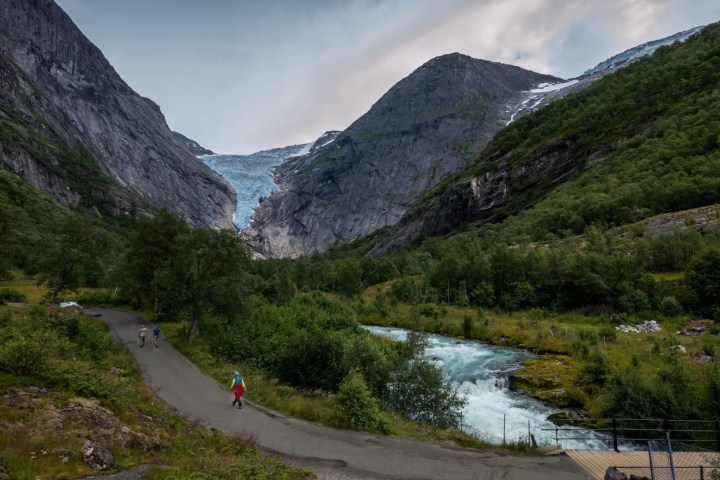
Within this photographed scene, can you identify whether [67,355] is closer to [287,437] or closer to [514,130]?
[287,437]

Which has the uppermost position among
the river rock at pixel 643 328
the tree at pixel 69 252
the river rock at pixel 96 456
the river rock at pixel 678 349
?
the tree at pixel 69 252

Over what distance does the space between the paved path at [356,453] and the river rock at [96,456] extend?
Answer: 16.0 feet

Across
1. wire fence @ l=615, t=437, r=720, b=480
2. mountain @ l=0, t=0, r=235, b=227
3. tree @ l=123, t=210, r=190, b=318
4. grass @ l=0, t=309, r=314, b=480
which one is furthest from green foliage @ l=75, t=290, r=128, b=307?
mountain @ l=0, t=0, r=235, b=227

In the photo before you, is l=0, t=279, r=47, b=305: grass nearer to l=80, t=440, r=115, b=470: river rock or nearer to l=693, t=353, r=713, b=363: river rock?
l=80, t=440, r=115, b=470: river rock

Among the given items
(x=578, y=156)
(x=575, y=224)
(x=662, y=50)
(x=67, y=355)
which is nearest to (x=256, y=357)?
(x=67, y=355)

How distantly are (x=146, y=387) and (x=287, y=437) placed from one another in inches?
382

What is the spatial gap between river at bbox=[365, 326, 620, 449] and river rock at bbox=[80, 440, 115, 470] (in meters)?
13.6

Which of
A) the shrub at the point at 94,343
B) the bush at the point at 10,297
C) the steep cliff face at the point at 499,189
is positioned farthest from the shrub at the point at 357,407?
the steep cliff face at the point at 499,189

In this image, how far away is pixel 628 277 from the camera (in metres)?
43.0

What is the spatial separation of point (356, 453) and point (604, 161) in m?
96.5

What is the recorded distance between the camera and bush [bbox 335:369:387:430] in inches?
620

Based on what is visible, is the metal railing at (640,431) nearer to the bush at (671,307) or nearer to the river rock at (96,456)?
the river rock at (96,456)

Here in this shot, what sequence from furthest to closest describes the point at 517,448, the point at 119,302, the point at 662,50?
the point at 662,50
the point at 119,302
the point at 517,448

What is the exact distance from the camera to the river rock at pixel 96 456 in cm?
1000
